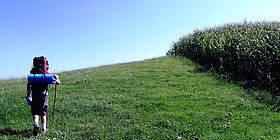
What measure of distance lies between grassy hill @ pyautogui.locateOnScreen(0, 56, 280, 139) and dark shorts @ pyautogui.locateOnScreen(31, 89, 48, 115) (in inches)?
20.5

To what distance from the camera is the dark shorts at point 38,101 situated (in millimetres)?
8812

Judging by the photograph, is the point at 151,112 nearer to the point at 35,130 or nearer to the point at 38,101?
the point at 38,101

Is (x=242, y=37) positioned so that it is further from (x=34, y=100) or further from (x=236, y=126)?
(x=34, y=100)

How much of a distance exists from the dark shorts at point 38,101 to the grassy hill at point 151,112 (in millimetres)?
521

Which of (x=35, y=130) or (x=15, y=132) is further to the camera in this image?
(x=15, y=132)

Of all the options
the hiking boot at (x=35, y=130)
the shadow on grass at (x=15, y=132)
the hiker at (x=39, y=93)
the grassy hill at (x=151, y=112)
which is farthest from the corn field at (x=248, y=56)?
the shadow on grass at (x=15, y=132)

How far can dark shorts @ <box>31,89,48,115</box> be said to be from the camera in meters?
8.81

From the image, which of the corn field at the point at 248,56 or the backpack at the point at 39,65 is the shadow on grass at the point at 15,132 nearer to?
the backpack at the point at 39,65

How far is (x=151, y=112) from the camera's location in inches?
414

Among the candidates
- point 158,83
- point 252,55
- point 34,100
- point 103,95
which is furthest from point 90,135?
point 252,55

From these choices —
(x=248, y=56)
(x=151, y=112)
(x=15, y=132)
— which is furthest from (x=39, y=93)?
(x=248, y=56)

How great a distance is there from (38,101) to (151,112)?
3.17 metres

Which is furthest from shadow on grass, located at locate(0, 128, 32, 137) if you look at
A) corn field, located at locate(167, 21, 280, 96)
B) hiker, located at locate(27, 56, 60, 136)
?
corn field, located at locate(167, 21, 280, 96)

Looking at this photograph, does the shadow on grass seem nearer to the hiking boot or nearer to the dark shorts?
the hiking boot
